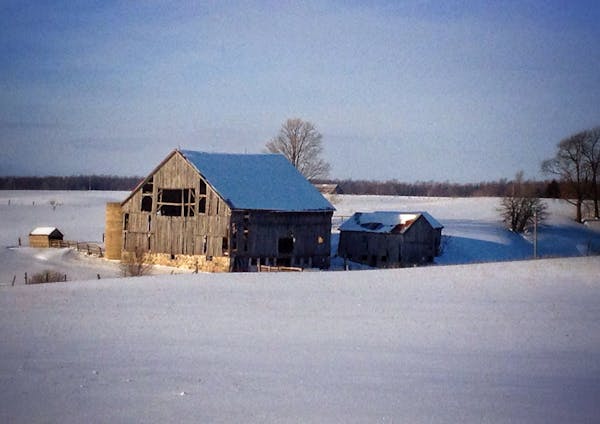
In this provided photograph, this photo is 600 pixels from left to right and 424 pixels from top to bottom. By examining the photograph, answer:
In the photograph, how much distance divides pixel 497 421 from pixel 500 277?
18.7 m

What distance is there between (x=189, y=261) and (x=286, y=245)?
6139mm

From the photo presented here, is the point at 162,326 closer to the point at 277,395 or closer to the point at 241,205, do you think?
the point at 277,395

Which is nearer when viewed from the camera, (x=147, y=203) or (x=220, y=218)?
(x=220, y=218)

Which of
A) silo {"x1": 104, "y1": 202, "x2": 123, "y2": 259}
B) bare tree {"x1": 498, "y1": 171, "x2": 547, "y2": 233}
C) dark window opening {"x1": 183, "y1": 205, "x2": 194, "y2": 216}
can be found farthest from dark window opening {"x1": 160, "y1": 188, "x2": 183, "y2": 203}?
bare tree {"x1": 498, "y1": 171, "x2": 547, "y2": 233}

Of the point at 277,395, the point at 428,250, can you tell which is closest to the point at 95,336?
the point at 277,395

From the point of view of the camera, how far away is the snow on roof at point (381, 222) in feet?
163

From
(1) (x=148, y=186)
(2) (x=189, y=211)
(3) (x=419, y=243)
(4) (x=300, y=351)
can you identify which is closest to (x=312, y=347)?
(4) (x=300, y=351)

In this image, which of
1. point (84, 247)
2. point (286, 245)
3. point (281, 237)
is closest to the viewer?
point (281, 237)

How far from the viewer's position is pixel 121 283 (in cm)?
2747

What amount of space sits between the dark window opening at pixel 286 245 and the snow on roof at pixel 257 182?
2030mm

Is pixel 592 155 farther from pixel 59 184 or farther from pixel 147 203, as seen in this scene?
pixel 59 184

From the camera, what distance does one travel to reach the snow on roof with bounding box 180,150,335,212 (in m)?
41.4

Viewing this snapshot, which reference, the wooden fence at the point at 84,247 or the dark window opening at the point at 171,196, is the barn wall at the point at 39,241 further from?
the dark window opening at the point at 171,196

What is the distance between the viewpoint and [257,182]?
145 feet
